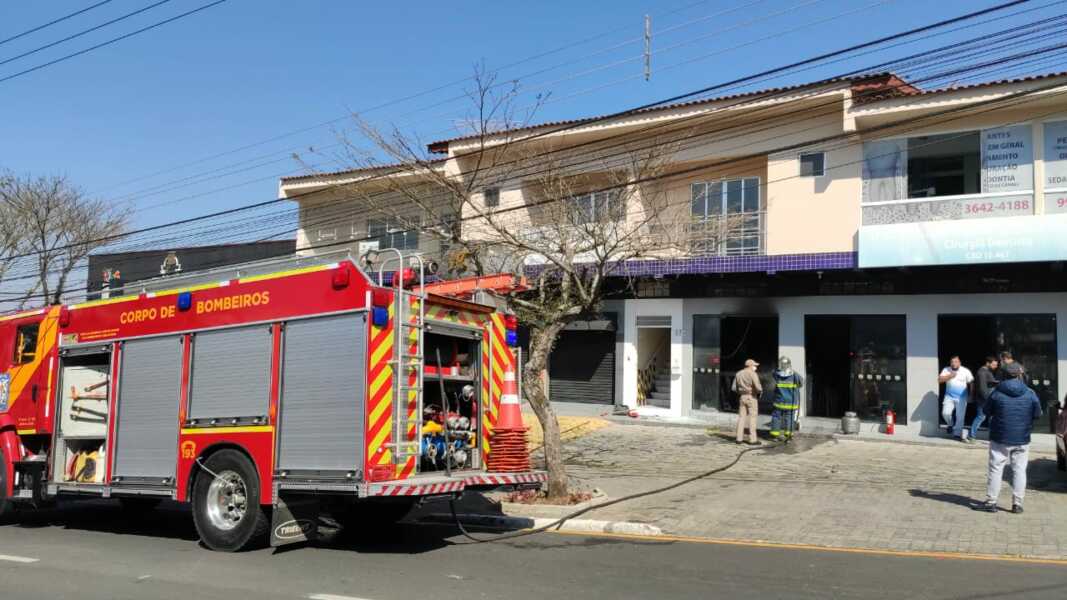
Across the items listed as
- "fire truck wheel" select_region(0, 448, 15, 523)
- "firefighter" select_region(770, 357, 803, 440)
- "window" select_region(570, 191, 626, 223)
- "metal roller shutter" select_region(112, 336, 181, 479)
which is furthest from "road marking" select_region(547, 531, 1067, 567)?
"firefighter" select_region(770, 357, 803, 440)

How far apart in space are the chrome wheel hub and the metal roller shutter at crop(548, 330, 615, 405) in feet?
46.7

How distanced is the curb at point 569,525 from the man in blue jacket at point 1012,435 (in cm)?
399

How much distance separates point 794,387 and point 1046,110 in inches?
295

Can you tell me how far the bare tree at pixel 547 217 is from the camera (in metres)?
11.9

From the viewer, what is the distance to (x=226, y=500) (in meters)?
9.10

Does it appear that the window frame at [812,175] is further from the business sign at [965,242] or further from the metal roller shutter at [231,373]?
the metal roller shutter at [231,373]

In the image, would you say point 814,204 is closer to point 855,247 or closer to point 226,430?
point 855,247

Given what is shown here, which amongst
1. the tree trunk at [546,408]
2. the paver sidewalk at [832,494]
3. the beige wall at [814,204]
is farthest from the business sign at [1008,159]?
the tree trunk at [546,408]

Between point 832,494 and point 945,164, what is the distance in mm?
9780

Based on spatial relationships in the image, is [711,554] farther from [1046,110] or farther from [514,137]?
[1046,110]

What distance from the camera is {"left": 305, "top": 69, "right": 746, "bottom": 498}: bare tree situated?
11906 millimetres

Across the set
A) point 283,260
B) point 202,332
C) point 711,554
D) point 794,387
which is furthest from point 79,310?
point 794,387

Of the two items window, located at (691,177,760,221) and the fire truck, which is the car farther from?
window, located at (691,177,760,221)

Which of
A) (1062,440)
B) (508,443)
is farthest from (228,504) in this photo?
(1062,440)
